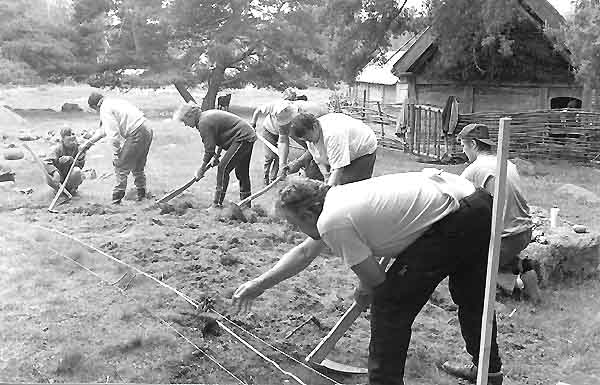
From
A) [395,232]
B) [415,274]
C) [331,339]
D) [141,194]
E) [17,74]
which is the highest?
[17,74]

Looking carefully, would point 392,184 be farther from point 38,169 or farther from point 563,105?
point 38,169

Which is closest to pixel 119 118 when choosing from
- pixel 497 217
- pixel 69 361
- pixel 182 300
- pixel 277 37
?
pixel 277 37

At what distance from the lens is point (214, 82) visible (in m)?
3.08

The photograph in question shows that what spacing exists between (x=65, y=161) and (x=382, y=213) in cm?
280

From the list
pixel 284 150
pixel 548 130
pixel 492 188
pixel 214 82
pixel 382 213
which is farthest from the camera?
pixel 284 150

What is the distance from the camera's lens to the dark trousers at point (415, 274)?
160 centimetres

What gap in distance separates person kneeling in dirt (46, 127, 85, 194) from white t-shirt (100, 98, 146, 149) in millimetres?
195

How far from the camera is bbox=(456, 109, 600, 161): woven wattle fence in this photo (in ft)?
8.39

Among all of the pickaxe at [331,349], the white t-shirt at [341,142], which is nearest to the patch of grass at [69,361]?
the pickaxe at [331,349]

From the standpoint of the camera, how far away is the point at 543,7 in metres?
2.46

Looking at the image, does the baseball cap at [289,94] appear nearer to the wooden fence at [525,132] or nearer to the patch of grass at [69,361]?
the wooden fence at [525,132]

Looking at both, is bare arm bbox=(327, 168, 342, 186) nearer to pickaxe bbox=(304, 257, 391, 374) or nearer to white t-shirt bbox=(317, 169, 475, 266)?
pickaxe bbox=(304, 257, 391, 374)

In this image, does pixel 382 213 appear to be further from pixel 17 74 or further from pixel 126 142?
pixel 126 142

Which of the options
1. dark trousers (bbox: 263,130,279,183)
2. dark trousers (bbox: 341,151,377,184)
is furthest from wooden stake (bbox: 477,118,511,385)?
dark trousers (bbox: 263,130,279,183)
